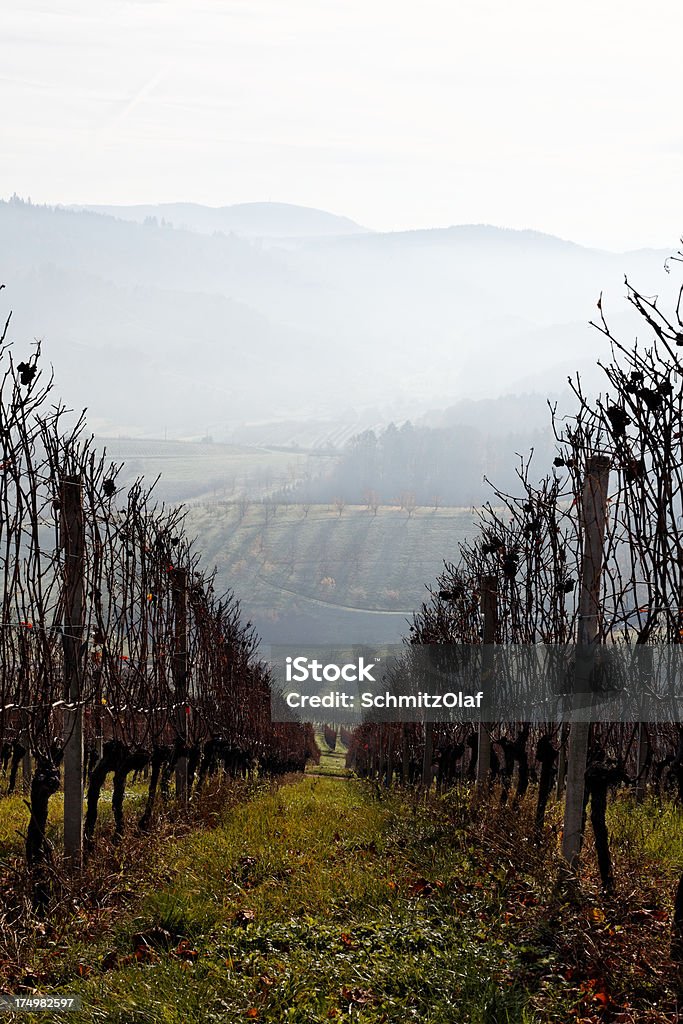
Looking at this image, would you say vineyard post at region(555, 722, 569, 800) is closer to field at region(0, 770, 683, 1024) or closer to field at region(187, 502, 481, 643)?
field at region(0, 770, 683, 1024)

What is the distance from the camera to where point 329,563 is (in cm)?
15050

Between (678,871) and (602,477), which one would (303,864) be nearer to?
(678,871)

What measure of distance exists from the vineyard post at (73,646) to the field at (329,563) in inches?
4553

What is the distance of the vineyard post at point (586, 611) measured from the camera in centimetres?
646

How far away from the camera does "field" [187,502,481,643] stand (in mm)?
133750

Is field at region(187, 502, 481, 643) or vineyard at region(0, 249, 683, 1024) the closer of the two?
vineyard at region(0, 249, 683, 1024)

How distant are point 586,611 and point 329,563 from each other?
14409 cm

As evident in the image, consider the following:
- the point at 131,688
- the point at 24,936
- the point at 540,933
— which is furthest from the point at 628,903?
the point at 131,688

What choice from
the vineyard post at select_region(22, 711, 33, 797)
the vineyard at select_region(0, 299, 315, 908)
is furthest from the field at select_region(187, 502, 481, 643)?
the vineyard at select_region(0, 299, 315, 908)

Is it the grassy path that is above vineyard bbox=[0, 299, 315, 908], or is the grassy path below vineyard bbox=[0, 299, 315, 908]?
below

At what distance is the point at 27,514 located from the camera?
20.7 ft

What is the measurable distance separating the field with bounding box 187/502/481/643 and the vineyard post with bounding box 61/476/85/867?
379 ft

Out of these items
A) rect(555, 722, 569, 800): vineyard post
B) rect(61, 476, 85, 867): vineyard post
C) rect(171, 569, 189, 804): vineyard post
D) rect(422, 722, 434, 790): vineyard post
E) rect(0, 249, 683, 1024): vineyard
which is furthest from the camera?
rect(422, 722, 434, 790): vineyard post

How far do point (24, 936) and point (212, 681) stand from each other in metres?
9.46
